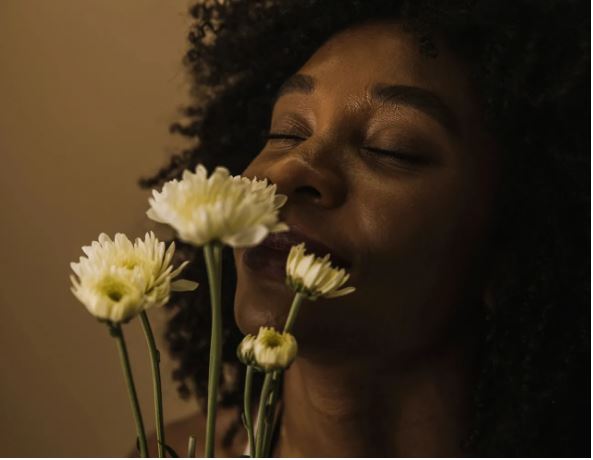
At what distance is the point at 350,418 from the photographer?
0.94m

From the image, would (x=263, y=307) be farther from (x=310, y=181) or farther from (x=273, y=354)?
(x=273, y=354)

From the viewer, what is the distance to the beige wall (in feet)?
3.76

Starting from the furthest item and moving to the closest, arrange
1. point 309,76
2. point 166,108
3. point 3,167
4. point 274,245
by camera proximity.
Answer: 1. point 166,108
2. point 3,167
3. point 309,76
4. point 274,245

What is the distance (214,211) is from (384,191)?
39 cm

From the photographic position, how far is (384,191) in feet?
2.70

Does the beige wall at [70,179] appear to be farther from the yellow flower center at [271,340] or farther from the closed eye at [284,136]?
the yellow flower center at [271,340]

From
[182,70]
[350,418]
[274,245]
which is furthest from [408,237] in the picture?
[182,70]

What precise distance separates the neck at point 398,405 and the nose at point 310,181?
0.70 feet

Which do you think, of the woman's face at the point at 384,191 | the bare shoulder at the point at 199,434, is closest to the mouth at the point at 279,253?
the woman's face at the point at 384,191

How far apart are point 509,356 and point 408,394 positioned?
13cm

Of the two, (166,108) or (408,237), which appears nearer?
(408,237)

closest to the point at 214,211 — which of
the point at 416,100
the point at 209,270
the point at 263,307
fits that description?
the point at 209,270

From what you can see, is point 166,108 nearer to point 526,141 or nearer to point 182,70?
point 182,70

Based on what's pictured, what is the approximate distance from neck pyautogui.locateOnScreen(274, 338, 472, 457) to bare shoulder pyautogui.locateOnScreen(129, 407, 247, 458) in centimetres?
22
